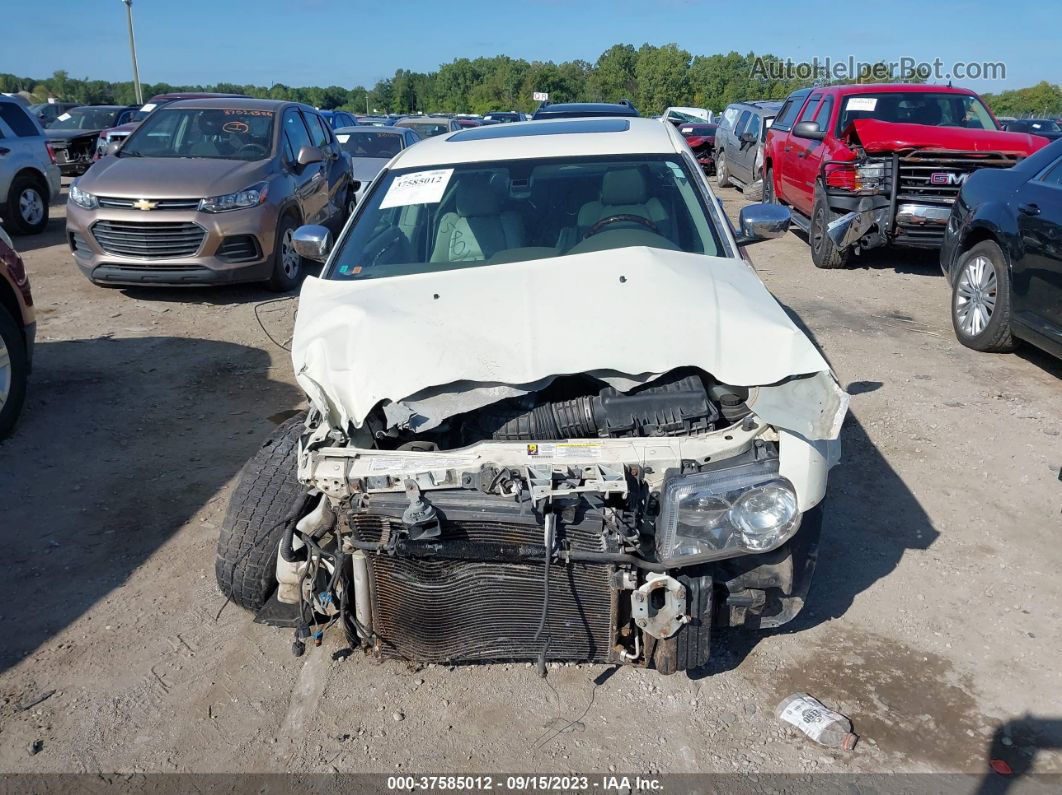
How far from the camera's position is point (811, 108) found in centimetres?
1134

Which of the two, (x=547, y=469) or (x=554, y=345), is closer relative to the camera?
(x=547, y=469)

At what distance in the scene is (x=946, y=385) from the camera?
6086mm

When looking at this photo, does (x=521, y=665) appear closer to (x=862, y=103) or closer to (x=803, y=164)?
(x=803, y=164)

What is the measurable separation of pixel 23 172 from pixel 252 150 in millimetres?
4775

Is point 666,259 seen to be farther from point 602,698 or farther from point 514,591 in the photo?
point 602,698

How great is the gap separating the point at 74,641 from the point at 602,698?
2.09 meters


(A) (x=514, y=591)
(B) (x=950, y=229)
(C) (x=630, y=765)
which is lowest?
(C) (x=630, y=765)

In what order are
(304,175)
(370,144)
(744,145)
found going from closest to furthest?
(304,175) → (370,144) → (744,145)

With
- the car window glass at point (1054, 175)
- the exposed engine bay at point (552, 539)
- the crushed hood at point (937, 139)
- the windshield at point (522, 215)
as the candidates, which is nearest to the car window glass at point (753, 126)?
the crushed hood at point (937, 139)

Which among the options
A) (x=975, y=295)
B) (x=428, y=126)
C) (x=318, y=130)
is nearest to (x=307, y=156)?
(x=318, y=130)

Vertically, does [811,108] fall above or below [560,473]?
above

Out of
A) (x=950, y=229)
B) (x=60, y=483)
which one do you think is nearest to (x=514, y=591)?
(x=60, y=483)

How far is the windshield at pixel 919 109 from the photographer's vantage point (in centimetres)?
991

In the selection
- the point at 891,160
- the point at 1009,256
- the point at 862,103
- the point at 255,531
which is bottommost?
the point at 255,531
